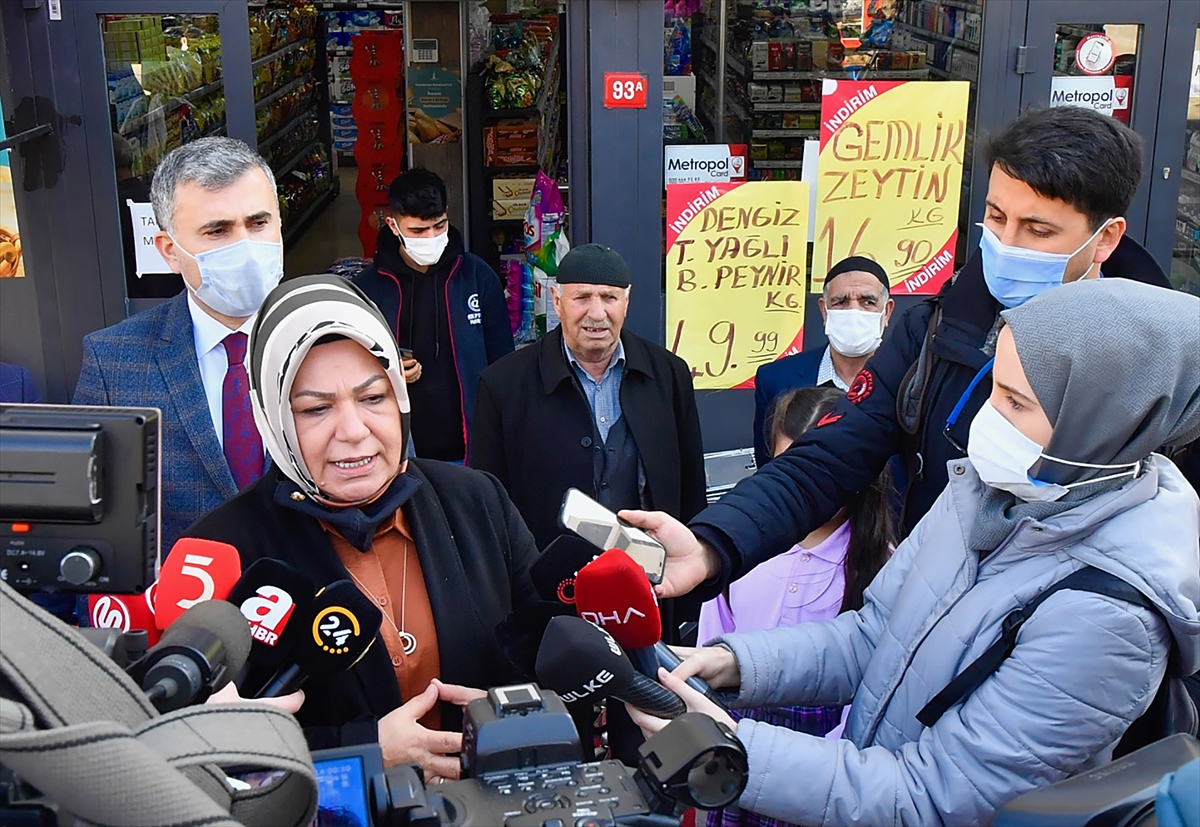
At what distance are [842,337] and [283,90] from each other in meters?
7.31

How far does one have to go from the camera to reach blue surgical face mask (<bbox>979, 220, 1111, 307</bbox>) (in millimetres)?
2523

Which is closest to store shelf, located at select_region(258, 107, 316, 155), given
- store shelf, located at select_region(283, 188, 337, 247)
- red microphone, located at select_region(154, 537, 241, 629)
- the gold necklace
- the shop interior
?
the shop interior

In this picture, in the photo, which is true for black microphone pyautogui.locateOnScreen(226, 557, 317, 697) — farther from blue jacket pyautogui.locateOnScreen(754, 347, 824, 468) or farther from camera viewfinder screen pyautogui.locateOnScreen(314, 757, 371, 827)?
blue jacket pyautogui.locateOnScreen(754, 347, 824, 468)

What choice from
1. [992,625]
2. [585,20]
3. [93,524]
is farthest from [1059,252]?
[585,20]

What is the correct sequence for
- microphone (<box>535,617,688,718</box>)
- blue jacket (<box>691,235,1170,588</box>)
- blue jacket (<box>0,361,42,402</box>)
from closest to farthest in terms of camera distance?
microphone (<box>535,617,688,718</box>)
blue jacket (<box>691,235,1170,588</box>)
blue jacket (<box>0,361,42,402</box>)

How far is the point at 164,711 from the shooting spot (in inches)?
42.3

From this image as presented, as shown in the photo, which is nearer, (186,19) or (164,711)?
(164,711)

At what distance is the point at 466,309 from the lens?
15.1 ft

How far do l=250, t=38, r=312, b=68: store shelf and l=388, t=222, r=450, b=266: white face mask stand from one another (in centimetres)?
478

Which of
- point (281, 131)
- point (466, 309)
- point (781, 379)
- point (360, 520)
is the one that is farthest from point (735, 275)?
point (281, 131)

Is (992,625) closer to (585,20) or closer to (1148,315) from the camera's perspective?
(1148,315)

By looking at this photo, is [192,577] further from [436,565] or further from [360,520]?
[436,565]

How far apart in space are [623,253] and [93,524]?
12.2 feet

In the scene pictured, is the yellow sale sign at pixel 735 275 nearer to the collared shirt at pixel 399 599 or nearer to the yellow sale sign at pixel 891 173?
the yellow sale sign at pixel 891 173
